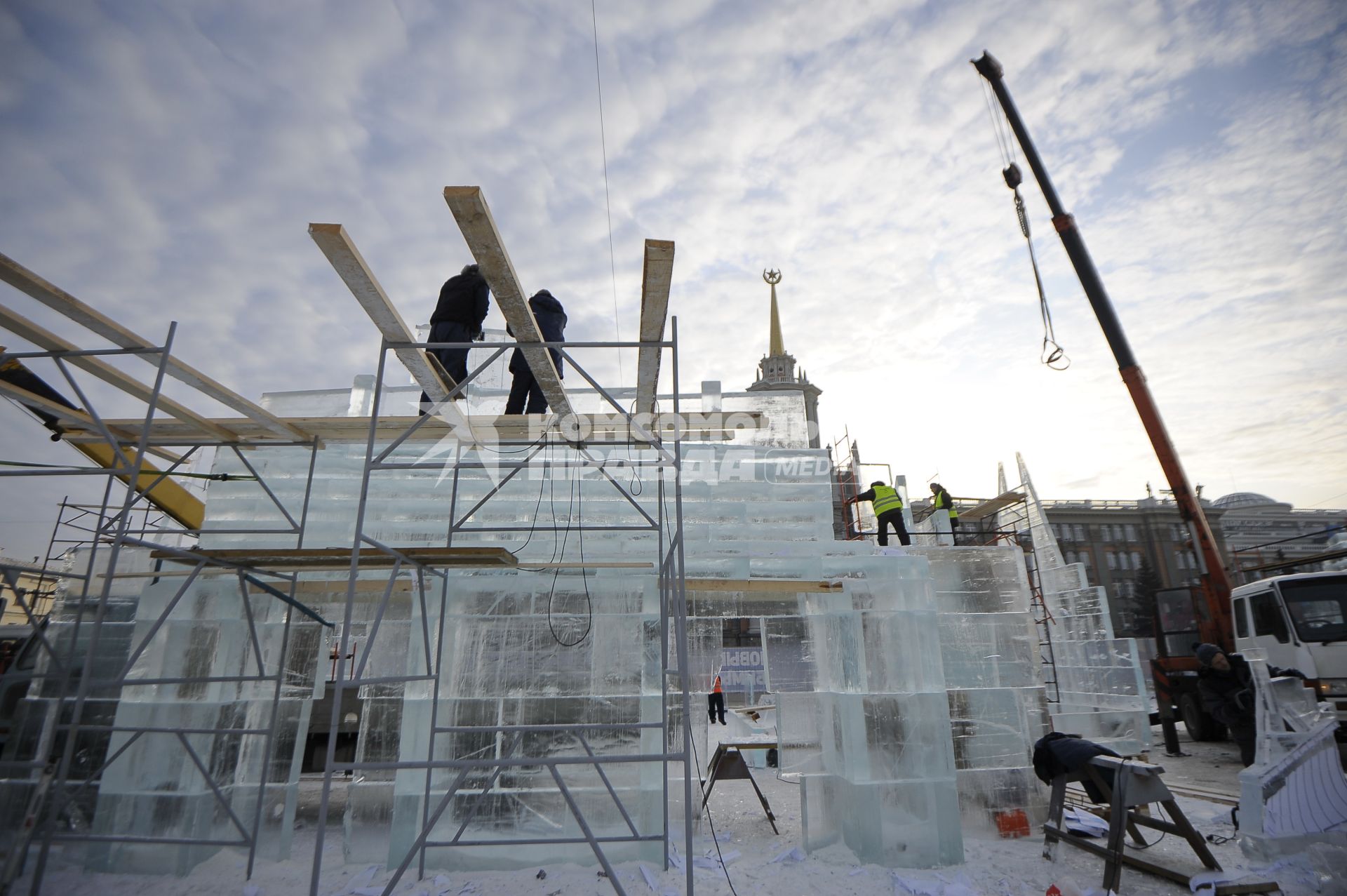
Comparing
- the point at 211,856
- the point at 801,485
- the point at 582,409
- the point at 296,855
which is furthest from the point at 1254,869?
the point at 211,856

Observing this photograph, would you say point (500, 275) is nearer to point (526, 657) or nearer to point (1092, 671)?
point (526, 657)

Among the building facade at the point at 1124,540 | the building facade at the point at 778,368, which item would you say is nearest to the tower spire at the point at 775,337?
the building facade at the point at 778,368

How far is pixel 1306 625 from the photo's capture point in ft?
31.7

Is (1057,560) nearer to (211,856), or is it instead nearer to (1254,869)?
(1254,869)

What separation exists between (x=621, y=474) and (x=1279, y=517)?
78.6m

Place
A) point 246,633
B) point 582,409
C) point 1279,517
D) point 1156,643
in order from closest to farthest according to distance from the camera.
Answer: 1. point 246,633
2. point 582,409
3. point 1156,643
4. point 1279,517

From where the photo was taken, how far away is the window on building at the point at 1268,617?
991cm

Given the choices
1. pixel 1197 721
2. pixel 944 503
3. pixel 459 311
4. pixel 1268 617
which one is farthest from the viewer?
pixel 1197 721

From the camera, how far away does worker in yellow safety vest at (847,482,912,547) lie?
981cm

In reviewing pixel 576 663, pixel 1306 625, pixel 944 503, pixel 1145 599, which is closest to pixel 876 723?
pixel 576 663

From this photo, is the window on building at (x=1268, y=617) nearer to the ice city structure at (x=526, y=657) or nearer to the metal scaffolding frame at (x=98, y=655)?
the ice city structure at (x=526, y=657)

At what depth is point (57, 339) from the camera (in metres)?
5.30

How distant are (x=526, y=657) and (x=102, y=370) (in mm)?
4514

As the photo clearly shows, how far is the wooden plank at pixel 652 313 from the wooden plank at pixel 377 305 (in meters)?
1.71
